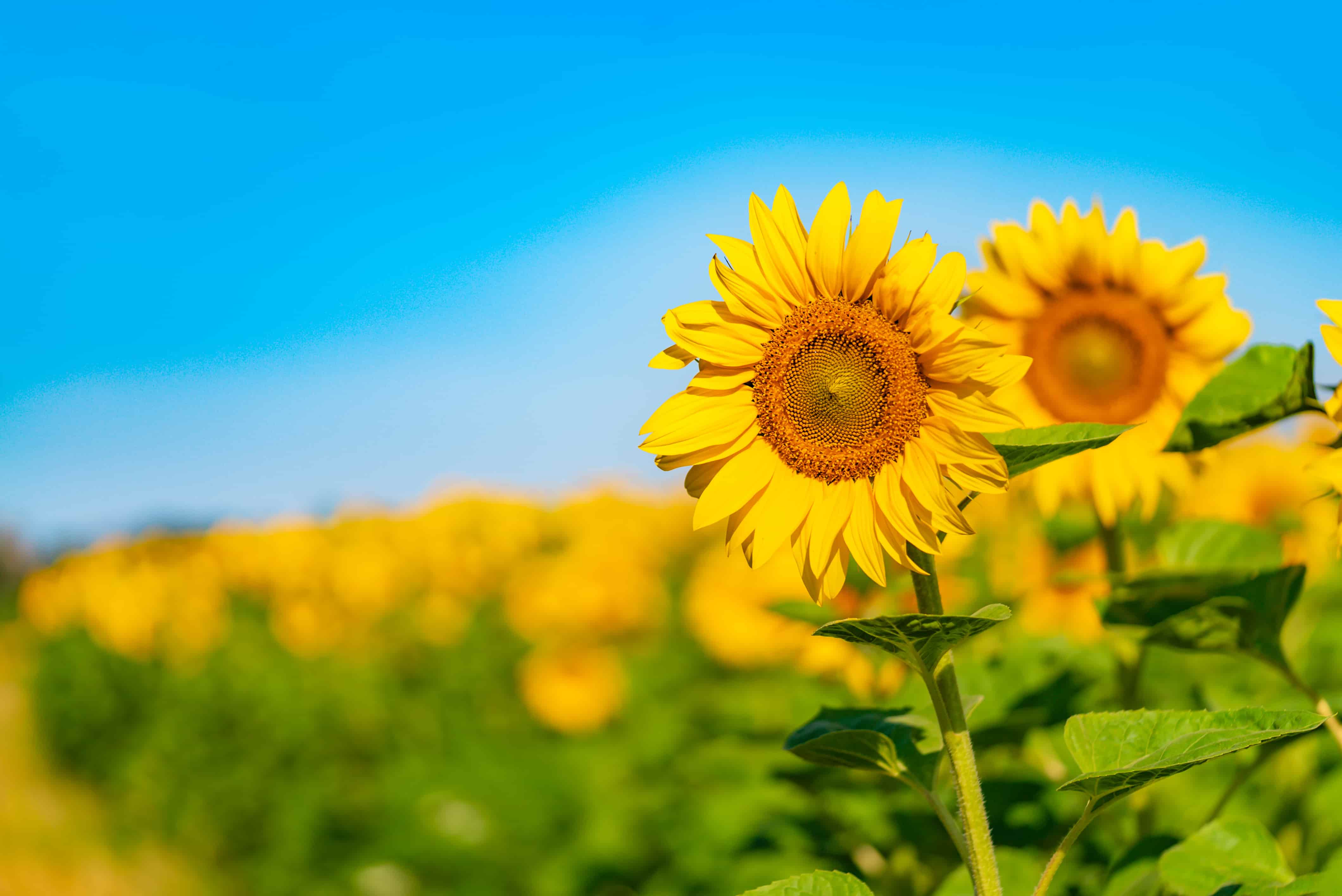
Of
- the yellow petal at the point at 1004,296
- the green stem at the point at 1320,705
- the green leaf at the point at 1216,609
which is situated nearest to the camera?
the green stem at the point at 1320,705

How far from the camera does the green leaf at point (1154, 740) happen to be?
1026 mm

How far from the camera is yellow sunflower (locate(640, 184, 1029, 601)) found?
1.23 m

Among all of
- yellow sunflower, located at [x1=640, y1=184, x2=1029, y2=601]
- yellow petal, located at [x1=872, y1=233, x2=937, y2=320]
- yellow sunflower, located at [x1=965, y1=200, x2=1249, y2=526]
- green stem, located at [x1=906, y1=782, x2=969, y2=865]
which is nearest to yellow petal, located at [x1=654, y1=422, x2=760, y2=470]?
yellow sunflower, located at [x1=640, y1=184, x2=1029, y2=601]

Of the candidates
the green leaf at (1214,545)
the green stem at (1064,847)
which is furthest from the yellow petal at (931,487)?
the green leaf at (1214,545)

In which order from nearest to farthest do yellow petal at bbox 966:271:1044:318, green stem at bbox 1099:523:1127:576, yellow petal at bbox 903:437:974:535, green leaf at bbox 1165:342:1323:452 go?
yellow petal at bbox 903:437:974:535, green leaf at bbox 1165:342:1323:452, green stem at bbox 1099:523:1127:576, yellow petal at bbox 966:271:1044:318

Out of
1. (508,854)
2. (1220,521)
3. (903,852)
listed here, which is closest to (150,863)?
(508,854)

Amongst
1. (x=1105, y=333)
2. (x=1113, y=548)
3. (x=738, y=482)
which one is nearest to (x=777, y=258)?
(x=738, y=482)

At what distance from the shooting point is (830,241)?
1263 millimetres

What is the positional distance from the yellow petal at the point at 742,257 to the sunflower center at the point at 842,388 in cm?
8

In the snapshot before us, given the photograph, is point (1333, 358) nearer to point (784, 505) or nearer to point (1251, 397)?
point (1251, 397)

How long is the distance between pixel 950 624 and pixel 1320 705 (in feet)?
2.52

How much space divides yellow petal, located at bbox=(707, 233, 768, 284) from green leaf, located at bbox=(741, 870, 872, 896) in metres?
0.70

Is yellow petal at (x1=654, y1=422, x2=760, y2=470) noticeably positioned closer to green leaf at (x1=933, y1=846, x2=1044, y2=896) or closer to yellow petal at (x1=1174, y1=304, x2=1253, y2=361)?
green leaf at (x1=933, y1=846, x2=1044, y2=896)

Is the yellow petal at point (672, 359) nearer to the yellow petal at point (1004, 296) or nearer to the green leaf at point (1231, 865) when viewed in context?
the green leaf at point (1231, 865)
